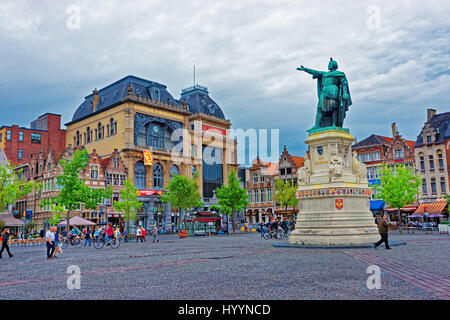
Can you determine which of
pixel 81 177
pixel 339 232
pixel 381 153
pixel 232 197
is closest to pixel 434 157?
pixel 381 153

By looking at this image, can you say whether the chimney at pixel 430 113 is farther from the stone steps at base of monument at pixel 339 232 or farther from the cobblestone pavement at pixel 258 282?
the cobblestone pavement at pixel 258 282

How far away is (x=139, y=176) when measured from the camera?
64250mm

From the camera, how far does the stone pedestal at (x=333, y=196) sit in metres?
18.2

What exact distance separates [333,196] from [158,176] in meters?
51.0

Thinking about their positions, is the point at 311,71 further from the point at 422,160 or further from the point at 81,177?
the point at 81,177

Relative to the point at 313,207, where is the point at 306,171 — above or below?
above

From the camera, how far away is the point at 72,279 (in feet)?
35.2

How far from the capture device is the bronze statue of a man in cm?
2066

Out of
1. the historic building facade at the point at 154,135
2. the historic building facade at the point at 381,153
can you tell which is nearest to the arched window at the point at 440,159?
the historic building facade at the point at 381,153

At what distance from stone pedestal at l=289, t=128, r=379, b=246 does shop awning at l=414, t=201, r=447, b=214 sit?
3717cm

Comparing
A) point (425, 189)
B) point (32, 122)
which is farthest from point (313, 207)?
point (32, 122)

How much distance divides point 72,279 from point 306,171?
41.8ft

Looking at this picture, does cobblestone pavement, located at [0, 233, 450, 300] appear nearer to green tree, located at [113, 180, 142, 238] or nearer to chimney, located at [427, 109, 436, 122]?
green tree, located at [113, 180, 142, 238]
